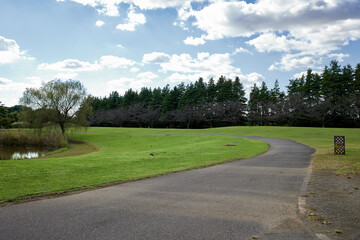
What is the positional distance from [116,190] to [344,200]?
251 inches

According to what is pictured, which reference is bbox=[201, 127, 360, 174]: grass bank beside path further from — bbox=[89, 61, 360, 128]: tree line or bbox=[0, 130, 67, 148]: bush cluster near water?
bbox=[0, 130, 67, 148]: bush cluster near water

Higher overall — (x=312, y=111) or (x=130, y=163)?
(x=312, y=111)

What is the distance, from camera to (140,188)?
24.3 ft

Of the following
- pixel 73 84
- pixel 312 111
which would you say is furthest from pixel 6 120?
pixel 312 111

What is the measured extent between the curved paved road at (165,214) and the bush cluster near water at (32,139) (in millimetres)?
31992

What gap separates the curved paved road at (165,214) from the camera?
4.14 metres

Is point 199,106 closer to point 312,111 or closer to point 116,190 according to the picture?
point 312,111

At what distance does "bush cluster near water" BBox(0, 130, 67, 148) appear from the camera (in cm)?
3497

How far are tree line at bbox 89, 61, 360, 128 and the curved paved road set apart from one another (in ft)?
136

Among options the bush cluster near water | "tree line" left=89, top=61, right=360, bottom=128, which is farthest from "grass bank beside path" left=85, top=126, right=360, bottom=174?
the bush cluster near water

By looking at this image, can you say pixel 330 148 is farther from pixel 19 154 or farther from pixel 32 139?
pixel 32 139

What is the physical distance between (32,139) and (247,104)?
60792 mm

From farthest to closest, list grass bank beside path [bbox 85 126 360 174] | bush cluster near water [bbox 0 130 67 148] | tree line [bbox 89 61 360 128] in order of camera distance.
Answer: tree line [bbox 89 61 360 128] < bush cluster near water [bbox 0 130 67 148] < grass bank beside path [bbox 85 126 360 174]

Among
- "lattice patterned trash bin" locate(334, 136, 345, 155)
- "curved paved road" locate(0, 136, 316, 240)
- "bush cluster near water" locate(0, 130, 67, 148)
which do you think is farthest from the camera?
"bush cluster near water" locate(0, 130, 67, 148)
